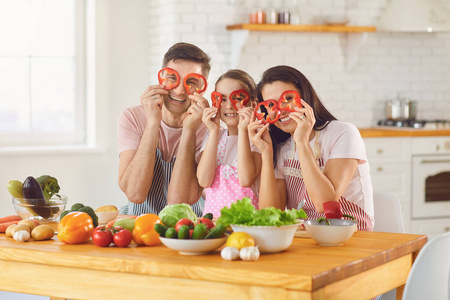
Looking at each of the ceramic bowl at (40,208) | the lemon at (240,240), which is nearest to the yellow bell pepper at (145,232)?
the lemon at (240,240)

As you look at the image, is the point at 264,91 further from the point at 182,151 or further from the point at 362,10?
the point at 362,10

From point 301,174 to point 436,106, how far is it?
4.13 metres

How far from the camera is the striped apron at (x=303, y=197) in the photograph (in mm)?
2713

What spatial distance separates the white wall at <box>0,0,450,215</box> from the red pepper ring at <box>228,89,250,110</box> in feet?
7.54

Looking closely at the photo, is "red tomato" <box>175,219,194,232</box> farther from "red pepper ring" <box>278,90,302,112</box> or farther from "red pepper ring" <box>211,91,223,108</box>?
"red pepper ring" <box>211,91,223,108</box>

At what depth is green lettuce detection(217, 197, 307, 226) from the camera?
6.74 ft

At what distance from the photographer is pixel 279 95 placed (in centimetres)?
284

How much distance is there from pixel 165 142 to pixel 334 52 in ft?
9.89

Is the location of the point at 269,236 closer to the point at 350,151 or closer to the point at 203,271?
the point at 203,271

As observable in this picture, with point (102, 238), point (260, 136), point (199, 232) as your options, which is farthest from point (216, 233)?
point (260, 136)

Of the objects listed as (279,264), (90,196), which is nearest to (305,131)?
(279,264)

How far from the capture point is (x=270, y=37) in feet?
18.6

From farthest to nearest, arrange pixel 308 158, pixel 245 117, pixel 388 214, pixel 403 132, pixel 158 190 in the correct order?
Answer: pixel 403 132
pixel 158 190
pixel 388 214
pixel 245 117
pixel 308 158

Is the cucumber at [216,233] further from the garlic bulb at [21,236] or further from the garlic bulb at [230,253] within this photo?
the garlic bulb at [21,236]
